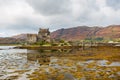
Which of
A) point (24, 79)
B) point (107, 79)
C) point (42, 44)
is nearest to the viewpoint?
point (107, 79)

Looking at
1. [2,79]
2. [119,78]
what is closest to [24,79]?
[2,79]

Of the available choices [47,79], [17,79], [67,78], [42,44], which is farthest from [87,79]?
[42,44]

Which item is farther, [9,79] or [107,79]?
[9,79]

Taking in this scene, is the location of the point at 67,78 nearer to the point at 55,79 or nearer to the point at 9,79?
the point at 55,79

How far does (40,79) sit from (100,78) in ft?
29.9

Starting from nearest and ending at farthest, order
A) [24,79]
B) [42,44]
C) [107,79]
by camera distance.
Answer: [107,79]
[24,79]
[42,44]

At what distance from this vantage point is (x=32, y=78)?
108 ft

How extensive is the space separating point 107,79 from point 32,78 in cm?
1157

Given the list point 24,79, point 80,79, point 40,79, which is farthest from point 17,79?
point 80,79

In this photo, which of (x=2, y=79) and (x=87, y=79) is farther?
(x=2, y=79)

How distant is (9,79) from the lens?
3272 cm

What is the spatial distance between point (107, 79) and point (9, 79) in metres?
15.0

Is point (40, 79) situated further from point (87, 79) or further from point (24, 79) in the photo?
point (87, 79)

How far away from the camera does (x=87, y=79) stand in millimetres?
30922
